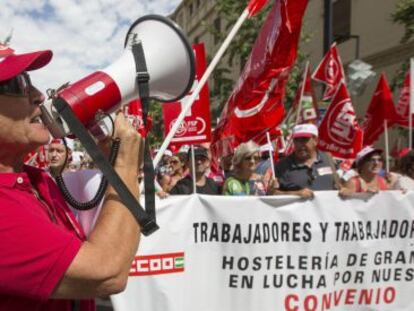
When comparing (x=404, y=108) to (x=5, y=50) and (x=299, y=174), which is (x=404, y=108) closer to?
(x=299, y=174)

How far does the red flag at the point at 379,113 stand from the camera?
7902 mm

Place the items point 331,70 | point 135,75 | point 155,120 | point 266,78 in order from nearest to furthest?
1. point 135,75
2. point 266,78
3. point 331,70
4. point 155,120

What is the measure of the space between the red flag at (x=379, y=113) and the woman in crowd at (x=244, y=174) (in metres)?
3.33

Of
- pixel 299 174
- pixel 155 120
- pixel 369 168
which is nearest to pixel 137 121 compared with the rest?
pixel 299 174

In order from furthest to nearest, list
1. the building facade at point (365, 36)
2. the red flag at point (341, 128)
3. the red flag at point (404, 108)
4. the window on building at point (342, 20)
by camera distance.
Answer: the window on building at point (342, 20) → the building facade at point (365, 36) → the red flag at point (404, 108) → the red flag at point (341, 128)

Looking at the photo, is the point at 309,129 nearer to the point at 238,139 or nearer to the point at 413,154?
the point at 238,139

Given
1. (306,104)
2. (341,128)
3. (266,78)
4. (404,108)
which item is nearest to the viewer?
(266,78)

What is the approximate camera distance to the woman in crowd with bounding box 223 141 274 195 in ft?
16.3

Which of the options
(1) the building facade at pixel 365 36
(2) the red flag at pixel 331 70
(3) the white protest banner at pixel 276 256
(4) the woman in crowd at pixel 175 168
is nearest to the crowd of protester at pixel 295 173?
(3) the white protest banner at pixel 276 256

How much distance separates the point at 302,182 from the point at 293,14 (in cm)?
148

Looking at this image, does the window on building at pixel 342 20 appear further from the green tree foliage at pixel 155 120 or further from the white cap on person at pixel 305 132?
the white cap on person at pixel 305 132

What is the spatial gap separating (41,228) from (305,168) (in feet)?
11.7

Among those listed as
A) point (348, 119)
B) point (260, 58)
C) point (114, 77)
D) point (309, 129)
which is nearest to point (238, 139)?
point (309, 129)

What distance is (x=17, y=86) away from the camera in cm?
134
